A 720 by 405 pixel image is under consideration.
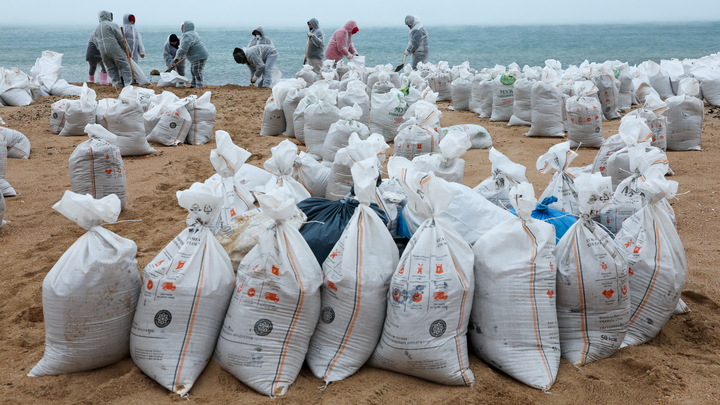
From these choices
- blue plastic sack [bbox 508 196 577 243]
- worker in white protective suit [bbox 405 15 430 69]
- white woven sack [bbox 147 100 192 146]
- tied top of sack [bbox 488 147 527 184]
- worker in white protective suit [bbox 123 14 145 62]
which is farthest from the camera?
worker in white protective suit [bbox 405 15 430 69]

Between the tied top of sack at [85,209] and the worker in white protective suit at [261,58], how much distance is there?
8.63 m

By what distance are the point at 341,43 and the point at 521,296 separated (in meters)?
9.29

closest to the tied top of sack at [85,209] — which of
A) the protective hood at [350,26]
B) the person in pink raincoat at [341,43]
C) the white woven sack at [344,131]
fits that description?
the white woven sack at [344,131]

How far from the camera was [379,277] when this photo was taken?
6.21 ft

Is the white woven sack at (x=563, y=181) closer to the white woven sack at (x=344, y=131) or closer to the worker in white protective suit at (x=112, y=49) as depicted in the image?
the white woven sack at (x=344, y=131)

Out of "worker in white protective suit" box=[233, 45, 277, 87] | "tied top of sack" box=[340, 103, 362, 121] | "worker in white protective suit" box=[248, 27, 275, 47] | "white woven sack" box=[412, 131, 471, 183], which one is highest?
"worker in white protective suit" box=[248, 27, 275, 47]

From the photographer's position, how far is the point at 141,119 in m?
5.00

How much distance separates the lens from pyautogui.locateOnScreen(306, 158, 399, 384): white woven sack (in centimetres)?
188

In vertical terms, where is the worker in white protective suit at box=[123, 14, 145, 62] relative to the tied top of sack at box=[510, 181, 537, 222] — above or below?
above

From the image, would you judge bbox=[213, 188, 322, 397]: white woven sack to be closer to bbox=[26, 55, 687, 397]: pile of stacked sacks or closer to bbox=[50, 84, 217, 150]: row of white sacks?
bbox=[26, 55, 687, 397]: pile of stacked sacks

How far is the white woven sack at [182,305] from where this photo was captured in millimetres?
1825

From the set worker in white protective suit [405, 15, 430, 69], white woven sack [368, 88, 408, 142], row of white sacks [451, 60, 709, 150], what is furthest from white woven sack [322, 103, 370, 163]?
worker in white protective suit [405, 15, 430, 69]

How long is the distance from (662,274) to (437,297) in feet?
3.19

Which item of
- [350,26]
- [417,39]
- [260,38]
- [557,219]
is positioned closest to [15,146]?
[557,219]
